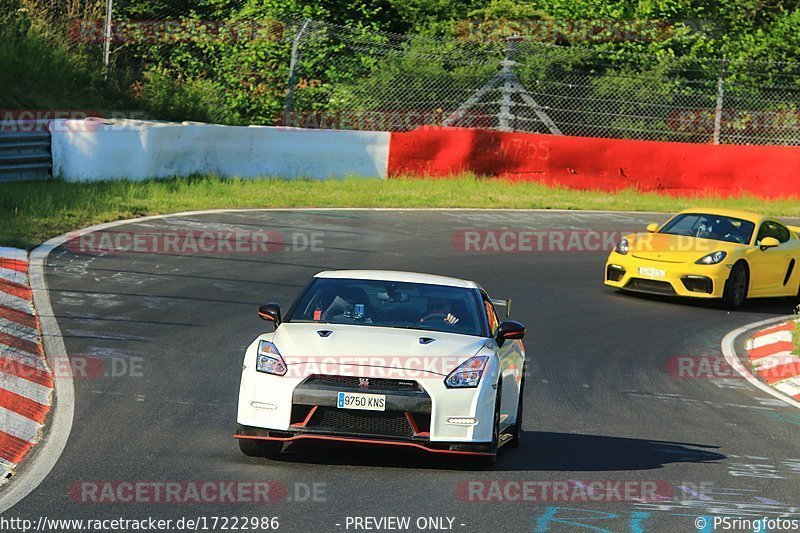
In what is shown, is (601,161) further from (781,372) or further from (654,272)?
(781,372)

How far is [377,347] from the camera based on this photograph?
841 centimetres

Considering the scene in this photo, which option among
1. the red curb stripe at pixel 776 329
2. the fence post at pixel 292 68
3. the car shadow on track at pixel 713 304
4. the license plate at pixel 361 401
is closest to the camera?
the license plate at pixel 361 401

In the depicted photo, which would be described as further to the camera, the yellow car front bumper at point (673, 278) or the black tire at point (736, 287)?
the black tire at point (736, 287)

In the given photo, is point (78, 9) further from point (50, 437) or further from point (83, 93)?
point (50, 437)

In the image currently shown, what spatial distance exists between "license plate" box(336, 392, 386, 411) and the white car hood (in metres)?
0.23

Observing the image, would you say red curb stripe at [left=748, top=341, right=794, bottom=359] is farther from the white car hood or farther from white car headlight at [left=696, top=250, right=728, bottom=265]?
the white car hood

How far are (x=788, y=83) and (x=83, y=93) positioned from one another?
15093 millimetres

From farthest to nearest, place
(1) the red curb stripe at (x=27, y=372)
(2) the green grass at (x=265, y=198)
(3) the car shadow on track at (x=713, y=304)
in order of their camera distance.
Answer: (2) the green grass at (x=265, y=198), (3) the car shadow on track at (x=713, y=304), (1) the red curb stripe at (x=27, y=372)

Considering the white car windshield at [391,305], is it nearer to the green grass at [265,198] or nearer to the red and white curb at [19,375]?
the red and white curb at [19,375]

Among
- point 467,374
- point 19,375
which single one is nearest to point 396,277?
point 467,374

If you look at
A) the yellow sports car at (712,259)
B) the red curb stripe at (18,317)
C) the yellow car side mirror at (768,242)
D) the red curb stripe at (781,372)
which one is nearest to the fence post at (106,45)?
the yellow sports car at (712,259)

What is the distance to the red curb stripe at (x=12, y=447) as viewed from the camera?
828cm

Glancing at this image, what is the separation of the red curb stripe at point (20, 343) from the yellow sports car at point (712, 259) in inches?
357

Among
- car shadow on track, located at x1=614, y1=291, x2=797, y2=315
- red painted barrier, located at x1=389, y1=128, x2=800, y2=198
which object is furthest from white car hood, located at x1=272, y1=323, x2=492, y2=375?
red painted barrier, located at x1=389, y1=128, x2=800, y2=198
